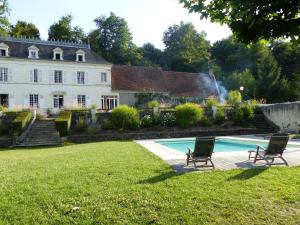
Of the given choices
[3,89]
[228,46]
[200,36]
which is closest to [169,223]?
[3,89]

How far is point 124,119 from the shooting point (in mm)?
22984

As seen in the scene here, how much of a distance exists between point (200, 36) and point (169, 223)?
196 ft

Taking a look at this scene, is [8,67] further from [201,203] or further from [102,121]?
[201,203]

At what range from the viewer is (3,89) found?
3312cm

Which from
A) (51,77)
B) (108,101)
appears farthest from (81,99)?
(51,77)

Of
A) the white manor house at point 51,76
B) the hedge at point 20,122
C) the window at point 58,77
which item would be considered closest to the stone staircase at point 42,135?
the hedge at point 20,122

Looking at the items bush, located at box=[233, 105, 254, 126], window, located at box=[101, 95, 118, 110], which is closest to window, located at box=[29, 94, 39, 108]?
window, located at box=[101, 95, 118, 110]

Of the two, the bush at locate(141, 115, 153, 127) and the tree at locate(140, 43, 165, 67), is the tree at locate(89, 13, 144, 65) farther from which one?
the bush at locate(141, 115, 153, 127)

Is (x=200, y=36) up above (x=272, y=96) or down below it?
above

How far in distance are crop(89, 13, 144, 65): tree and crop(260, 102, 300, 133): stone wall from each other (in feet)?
96.4

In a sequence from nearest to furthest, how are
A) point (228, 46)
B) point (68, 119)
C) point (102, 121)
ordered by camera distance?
point (68, 119) < point (102, 121) < point (228, 46)

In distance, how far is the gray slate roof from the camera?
34406 millimetres

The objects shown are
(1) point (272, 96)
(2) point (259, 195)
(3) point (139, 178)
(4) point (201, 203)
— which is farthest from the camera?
(1) point (272, 96)

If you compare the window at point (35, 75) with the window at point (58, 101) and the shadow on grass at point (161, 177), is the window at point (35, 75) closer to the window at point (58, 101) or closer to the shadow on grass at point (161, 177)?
the window at point (58, 101)
